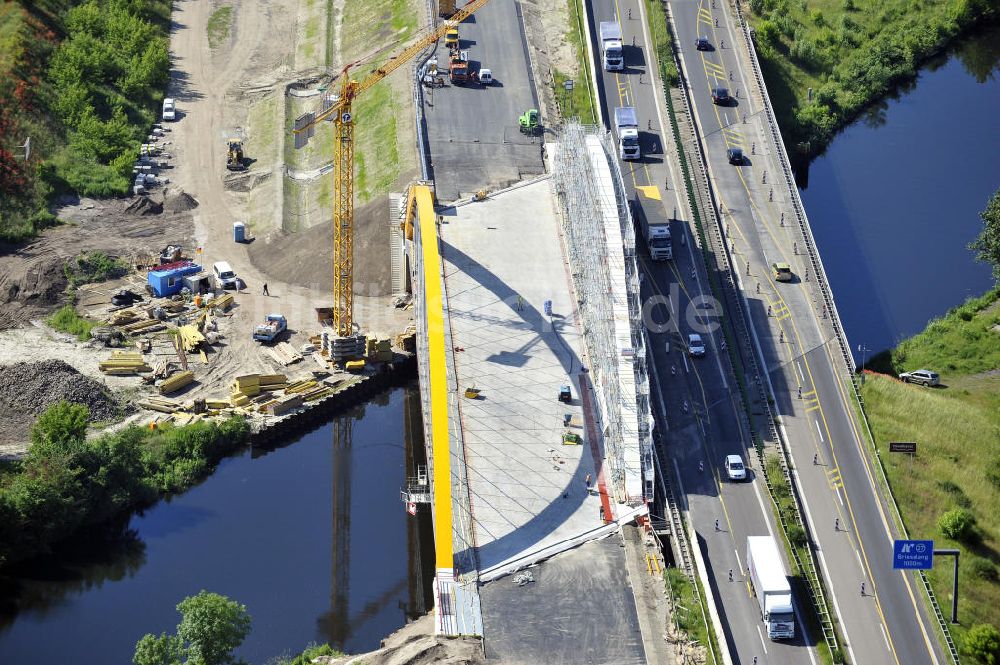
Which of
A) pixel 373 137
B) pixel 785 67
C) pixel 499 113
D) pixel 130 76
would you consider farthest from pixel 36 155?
pixel 785 67

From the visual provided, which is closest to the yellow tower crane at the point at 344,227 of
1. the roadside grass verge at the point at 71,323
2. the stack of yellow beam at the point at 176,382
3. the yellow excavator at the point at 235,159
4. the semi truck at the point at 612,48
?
the stack of yellow beam at the point at 176,382

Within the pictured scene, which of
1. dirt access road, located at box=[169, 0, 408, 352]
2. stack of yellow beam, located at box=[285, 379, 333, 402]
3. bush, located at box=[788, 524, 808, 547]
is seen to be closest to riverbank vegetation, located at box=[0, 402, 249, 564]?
stack of yellow beam, located at box=[285, 379, 333, 402]

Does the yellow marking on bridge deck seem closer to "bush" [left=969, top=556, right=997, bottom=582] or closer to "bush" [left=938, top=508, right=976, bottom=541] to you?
"bush" [left=938, top=508, right=976, bottom=541]

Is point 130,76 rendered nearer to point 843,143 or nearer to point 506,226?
point 506,226

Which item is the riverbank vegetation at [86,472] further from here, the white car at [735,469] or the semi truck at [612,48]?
the semi truck at [612,48]

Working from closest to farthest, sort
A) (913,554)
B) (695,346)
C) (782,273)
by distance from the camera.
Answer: (913,554), (695,346), (782,273)

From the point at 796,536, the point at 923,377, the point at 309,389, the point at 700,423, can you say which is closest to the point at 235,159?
the point at 309,389

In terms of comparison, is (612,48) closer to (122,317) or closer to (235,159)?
(235,159)
